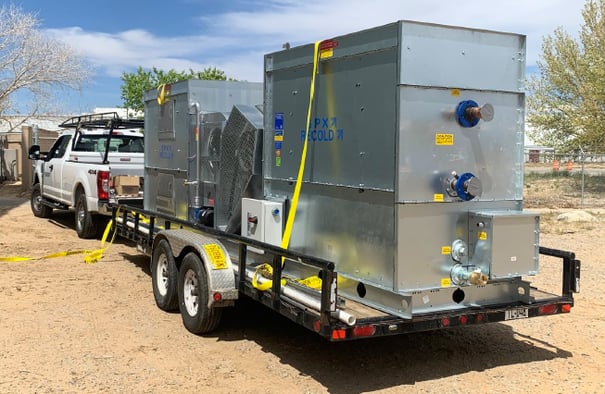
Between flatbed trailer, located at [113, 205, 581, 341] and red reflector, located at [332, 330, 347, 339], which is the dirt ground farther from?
red reflector, located at [332, 330, 347, 339]

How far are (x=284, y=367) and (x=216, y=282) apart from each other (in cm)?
100

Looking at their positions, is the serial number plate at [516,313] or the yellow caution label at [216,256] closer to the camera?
the serial number plate at [516,313]

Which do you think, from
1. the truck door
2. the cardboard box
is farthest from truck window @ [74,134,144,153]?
the cardboard box

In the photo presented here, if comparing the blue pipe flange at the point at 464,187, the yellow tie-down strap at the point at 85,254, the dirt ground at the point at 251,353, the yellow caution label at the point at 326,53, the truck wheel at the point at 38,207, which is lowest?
the dirt ground at the point at 251,353

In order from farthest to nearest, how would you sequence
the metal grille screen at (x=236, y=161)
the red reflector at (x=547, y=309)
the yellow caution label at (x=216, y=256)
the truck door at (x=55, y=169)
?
the truck door at (x=55, y=169) < the metal grille screen at (x=236, y=161) < the yellow caution label at (x=216, y=256) < the red reflector at (x=547, y=309)

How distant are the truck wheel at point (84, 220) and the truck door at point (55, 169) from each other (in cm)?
137

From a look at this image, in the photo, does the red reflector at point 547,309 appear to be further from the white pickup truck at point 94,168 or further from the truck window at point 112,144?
the truck window at point 112,144

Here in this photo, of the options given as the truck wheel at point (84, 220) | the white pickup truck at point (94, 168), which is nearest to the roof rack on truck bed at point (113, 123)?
the white pickup truck at point (94, 168)

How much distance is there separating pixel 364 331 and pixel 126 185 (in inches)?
297

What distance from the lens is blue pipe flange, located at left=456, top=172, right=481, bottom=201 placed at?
4730 millimetres

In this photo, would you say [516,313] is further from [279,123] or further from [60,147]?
[60,147]

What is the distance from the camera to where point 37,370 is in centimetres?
510

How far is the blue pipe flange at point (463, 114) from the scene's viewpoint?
4797 millimetres

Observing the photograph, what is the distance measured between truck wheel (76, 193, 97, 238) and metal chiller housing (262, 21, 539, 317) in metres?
7.52
